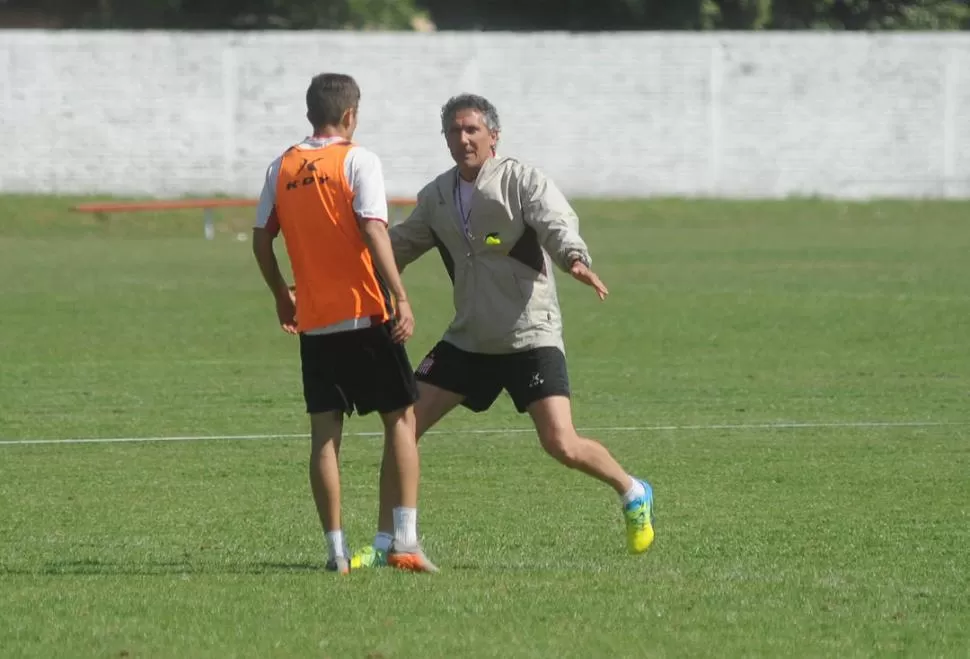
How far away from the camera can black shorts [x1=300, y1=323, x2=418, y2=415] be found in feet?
23.9

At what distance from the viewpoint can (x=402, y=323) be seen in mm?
7180

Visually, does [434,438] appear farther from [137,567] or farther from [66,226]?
[66,226]

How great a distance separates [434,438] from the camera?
12.0 meters

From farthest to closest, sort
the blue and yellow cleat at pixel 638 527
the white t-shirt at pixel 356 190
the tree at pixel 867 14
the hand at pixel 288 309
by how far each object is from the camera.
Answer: the tree at pixel 867 14 → the blue and yellow cleat at pixel 638 527 → the hand at pixel 288 309 → the white t-shirt at pixel 356 190

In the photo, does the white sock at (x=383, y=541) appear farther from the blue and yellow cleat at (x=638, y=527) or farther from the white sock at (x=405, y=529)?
the blue and yellow cleat at (x=638, y=527)

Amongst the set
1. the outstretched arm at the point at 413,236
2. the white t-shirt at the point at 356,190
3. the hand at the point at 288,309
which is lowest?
the hand at the point at 288,309

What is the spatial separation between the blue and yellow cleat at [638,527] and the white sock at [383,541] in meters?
1.00

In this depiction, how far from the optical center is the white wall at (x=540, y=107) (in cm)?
4047

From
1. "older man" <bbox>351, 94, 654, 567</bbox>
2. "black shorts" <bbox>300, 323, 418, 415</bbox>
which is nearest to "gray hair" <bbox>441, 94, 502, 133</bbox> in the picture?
"older man" <bbox>351, 94, 654, 567</bbox>

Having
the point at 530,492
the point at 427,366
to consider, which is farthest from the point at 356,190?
the point at 530,492

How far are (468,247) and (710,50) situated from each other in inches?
1434

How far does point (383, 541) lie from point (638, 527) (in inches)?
41.8

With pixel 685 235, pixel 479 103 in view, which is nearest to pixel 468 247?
pixel 479 103

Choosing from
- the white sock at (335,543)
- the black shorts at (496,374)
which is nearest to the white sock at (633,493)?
the black shorts at (496,374)
